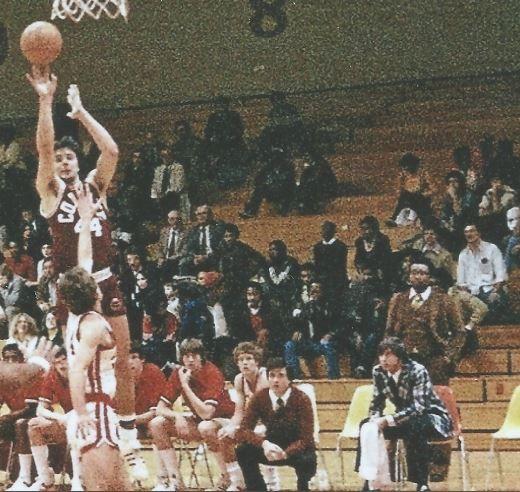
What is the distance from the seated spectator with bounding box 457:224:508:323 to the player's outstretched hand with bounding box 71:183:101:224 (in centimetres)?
492

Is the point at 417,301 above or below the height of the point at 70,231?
below

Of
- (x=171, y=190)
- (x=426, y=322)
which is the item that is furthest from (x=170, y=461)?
(x=171, y=190)

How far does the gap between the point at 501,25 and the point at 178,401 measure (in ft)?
29.0

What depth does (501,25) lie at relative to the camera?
16.4m

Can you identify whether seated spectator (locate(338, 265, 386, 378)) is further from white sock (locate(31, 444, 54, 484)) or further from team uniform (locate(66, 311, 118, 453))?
team uniform (locate(66, 311, 118, 453))

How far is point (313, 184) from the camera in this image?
1405cm

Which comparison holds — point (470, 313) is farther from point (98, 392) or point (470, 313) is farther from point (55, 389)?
point (98, 392)

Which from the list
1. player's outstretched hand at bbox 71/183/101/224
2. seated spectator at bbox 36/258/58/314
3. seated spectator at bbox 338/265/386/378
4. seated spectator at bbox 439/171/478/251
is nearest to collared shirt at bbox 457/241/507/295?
seated spectator at bbox 439/171/478/251

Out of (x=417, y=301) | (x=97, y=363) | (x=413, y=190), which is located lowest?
(x=97, y=363)

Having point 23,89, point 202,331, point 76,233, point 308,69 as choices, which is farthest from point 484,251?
point 23,89

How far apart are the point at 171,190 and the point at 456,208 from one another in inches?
145

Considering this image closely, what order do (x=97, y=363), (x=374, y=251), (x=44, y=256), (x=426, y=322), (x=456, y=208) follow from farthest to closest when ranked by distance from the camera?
(x=44, y=256) < (x=456, y=208) < (x=374, y=251) < (x=426, y=322) < (x=97, y=363)

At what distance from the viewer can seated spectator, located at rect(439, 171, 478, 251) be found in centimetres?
1187

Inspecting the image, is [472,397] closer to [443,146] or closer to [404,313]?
[404,313]
